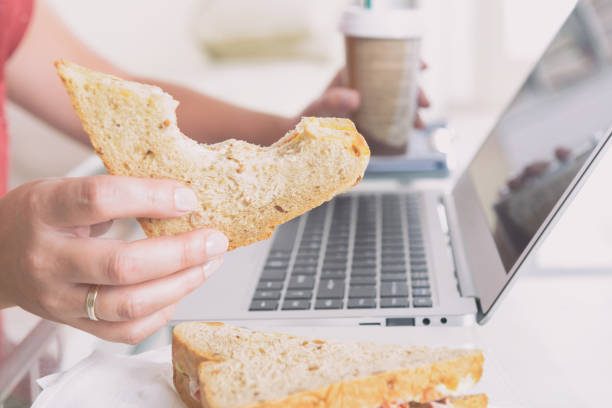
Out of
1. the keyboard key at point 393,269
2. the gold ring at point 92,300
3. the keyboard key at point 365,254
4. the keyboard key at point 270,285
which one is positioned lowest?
the keyboard key at point 365,254

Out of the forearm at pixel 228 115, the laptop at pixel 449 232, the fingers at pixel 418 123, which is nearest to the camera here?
the laptop at pixel 449 232

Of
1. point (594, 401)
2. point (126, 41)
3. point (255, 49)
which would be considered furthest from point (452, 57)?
point (594, 401)

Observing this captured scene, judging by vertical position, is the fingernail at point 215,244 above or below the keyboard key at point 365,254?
above

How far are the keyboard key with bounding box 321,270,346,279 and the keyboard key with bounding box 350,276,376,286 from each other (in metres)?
0.01

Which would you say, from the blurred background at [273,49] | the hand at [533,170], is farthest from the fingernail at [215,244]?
the blurred background at [273,49]

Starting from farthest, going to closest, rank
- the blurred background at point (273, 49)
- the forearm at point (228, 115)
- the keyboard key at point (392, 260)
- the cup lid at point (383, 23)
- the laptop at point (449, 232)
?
1. the blurred background at point (273, 49)
2. the forearm at point (228, 115)
3. the cup lid at point (383, 23)
4. the keyboard key at point (392, 260)
5. the laptop at point (449, 232)

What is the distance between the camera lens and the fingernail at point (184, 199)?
1.39 feet

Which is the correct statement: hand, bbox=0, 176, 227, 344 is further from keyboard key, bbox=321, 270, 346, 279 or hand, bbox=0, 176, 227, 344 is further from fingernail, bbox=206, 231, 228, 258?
keyboard key, bbox=321, 270, 346, 279

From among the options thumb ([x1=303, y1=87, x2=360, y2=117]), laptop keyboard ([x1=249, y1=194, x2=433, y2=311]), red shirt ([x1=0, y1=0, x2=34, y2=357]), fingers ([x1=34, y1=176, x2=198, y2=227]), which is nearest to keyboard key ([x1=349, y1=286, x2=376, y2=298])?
laptop keyboard ([x1=249, y1=194, x2=433, y2=311])

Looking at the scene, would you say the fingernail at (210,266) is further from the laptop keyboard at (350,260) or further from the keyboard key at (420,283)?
the keyboard key at (420,283)

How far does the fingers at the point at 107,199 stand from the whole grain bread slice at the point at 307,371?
4.3 inches

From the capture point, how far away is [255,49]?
2266 mm

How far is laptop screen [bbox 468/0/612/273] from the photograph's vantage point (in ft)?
2.06

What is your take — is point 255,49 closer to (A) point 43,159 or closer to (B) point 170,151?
(A) point 43,159
